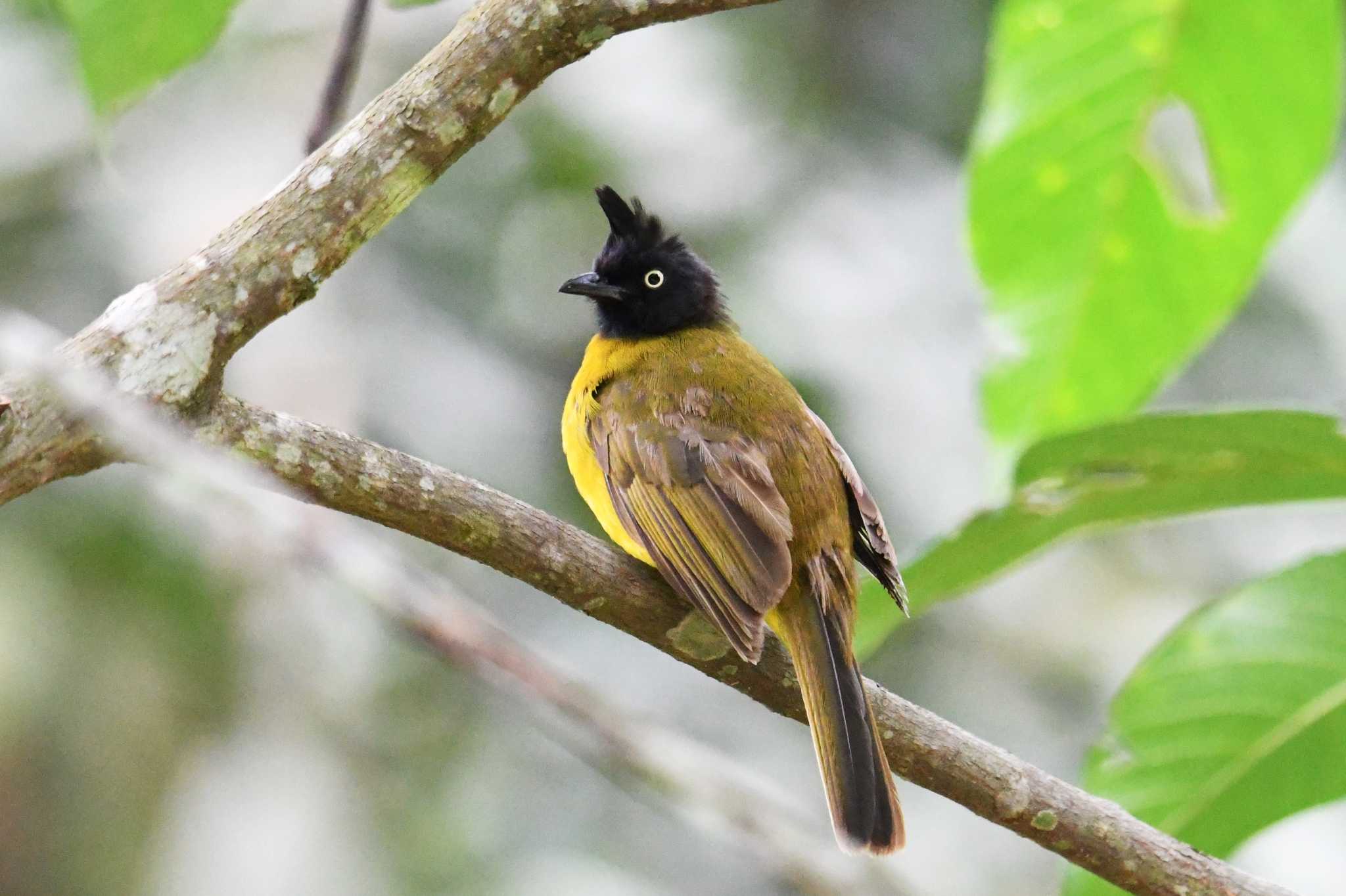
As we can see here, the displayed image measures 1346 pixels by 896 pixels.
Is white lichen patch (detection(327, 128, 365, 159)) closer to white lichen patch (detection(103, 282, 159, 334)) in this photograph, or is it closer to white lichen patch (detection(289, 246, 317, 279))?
white lichen patch (detection(289, 246, 317, 279))

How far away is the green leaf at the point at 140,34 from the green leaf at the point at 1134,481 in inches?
52.4

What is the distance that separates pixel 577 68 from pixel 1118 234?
8.73 ft

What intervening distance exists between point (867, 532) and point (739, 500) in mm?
299

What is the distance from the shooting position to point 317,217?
187cm

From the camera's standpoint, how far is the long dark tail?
223cm

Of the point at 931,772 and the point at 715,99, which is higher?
the point at 715,99

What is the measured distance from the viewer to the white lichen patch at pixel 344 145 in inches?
74.4

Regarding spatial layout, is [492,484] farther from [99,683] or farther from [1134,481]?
[1134,481]

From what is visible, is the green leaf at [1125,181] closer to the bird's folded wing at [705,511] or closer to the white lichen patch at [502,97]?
the bird's folded wing at [705,511]

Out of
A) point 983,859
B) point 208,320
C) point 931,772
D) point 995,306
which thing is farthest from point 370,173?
point 983,859

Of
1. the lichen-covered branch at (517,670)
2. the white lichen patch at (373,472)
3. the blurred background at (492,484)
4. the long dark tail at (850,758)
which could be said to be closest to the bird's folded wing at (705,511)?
the long dark tail at (850,758)

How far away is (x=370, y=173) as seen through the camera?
6.21 feet

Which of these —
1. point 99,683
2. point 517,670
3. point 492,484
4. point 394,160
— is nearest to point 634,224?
point 492,484

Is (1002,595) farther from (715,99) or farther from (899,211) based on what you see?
(715,99)
